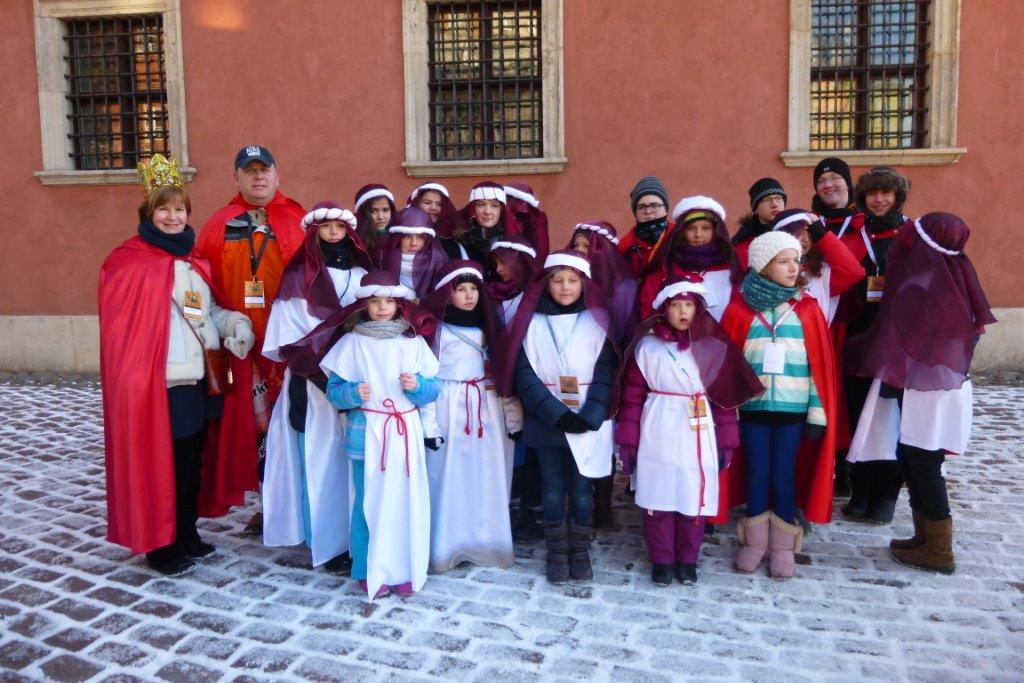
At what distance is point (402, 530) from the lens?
11.6ft

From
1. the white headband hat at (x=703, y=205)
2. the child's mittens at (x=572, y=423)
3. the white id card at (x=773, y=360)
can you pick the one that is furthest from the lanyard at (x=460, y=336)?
the white id card at (x=773, y=360)

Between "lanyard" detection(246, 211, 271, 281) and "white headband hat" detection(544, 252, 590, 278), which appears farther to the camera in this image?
"lanyard" detection(246, 211, 271, 281)

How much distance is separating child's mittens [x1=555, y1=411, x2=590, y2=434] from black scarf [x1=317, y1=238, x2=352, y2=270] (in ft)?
4.62

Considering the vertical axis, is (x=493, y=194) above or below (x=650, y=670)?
above

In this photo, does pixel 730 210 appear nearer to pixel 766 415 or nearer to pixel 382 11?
pixel 382 11

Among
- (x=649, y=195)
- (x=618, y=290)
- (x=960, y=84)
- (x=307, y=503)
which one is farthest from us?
(x=960, y=84)

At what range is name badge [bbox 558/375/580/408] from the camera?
3.58 meters

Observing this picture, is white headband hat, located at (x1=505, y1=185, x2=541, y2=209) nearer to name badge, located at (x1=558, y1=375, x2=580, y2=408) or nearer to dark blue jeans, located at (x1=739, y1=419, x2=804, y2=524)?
name badge, located at (x1=558, y1=375, x2=580, y2=408)

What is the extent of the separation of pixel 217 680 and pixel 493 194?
2.97 metres

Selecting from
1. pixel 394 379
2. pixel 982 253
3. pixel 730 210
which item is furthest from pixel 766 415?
pixel 982 253

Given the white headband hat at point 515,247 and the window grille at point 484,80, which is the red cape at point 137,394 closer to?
the white headband hat at point 515,247

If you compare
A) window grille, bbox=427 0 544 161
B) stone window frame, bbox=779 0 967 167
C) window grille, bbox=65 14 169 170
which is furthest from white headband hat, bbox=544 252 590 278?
window grille, bbox=65 14 169 170

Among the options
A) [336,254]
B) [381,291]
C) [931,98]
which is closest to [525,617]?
[381,291]

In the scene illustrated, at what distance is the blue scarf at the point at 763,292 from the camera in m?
3.56
